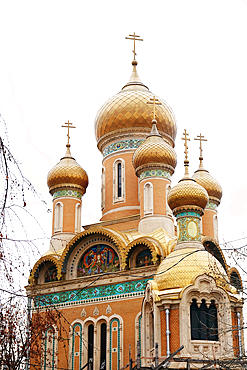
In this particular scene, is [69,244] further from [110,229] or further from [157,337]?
[157,337]

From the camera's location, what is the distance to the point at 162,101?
22516mm

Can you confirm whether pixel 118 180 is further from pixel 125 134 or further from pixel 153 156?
pixel 153 156

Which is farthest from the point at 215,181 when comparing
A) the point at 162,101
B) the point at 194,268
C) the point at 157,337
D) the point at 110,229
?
the point at 157,337

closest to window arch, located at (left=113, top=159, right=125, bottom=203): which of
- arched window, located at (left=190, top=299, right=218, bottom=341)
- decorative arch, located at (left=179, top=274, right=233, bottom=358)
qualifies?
decorative arch, located at (left=179, top=274, right=233, bottom=358)

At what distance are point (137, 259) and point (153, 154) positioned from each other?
11.2 ft

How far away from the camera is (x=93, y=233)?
61.2 ft

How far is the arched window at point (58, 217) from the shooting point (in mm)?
20438

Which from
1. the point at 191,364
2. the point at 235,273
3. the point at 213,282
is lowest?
the point at 191,364

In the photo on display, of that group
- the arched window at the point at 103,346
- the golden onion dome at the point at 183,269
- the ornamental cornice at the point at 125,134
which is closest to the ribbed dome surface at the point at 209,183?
the ornamental cornice at the point at 125,134

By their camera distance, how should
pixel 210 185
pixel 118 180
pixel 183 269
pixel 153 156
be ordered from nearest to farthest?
1. pixel 183 269
2. pixel 153 156
3. pixel 118 180
4. pixel 210 185

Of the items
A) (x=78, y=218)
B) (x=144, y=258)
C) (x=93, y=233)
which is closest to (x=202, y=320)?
(x=144, y=258)

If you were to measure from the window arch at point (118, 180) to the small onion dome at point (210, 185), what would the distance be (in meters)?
2.84

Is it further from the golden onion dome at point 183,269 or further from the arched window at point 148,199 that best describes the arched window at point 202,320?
the arched window at point 148,199

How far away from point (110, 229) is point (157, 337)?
190 inches
